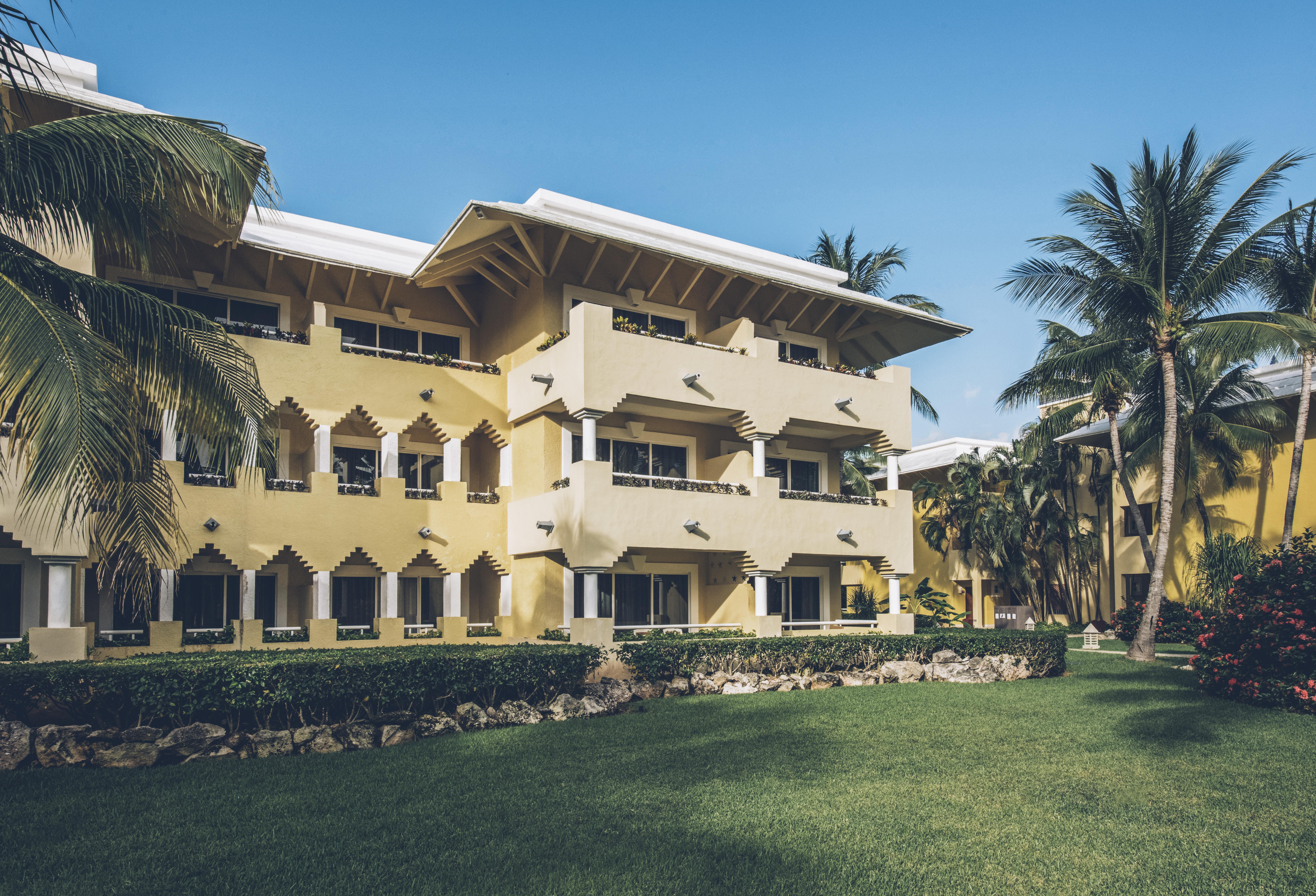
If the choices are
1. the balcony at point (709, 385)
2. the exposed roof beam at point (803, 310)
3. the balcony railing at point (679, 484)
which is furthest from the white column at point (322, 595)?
the exposed roof beam at point (803, 310)

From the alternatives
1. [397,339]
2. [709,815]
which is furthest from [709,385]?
[709,815]

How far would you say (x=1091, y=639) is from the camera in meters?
29.2

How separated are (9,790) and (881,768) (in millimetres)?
9631

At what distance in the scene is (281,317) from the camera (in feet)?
75.1

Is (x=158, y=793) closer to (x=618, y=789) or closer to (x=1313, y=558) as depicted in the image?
(x=618, y=789)

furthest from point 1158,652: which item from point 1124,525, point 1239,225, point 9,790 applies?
point 9,790

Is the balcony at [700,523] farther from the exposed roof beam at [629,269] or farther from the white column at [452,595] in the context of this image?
the exposed roof beam at [629,269]

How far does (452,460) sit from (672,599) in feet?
21.4

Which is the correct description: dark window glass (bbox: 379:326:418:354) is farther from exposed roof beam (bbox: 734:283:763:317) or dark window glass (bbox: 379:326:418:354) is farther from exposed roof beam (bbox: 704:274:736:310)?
exposed roof beam (bbox: 734:283:763:317)

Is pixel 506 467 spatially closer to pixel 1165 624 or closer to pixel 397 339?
pixel 397 339

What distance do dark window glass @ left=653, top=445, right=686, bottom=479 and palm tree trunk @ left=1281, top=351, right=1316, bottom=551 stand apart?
15009mm

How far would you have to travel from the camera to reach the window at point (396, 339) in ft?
77.8

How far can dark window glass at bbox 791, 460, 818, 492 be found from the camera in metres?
26.9

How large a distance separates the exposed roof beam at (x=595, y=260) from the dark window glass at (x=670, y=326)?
2.09m
